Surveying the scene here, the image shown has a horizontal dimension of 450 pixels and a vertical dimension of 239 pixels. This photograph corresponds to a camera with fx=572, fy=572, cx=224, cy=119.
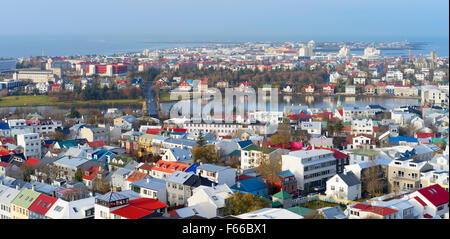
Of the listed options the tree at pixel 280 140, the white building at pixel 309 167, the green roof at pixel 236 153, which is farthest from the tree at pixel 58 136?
the white building at pixel 309 167

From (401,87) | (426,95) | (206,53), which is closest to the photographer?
(426,95)

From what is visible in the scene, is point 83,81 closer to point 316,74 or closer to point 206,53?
point 316,74

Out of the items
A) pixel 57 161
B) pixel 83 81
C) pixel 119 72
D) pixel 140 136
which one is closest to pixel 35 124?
pixel 140 136

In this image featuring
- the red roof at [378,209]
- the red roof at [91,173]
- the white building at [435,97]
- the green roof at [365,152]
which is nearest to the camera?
the red roof at [378,209]

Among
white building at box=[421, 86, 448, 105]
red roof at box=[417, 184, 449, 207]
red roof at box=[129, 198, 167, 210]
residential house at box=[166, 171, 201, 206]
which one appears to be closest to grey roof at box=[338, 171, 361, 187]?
red roof at box=[417, 184, 449, 207]

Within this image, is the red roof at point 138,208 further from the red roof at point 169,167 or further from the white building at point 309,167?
the white building at point 309,167

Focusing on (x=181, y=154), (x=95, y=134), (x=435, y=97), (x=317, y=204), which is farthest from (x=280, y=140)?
(x=435, y=97)
